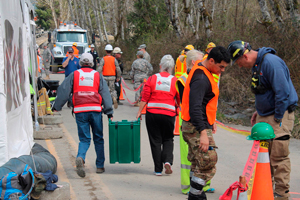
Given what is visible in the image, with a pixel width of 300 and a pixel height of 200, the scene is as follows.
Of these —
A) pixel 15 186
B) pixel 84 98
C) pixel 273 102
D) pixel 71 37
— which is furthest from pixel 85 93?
pixel 71 37

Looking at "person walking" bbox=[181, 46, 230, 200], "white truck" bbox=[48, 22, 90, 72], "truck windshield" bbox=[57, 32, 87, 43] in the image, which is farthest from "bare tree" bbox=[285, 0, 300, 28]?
"truck windshield" bbox=[57, 32, 87, 43]

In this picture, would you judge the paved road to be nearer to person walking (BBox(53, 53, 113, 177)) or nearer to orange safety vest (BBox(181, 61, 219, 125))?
person walking (BBox(53, 53, 113, 177))

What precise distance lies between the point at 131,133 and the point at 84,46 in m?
23.9

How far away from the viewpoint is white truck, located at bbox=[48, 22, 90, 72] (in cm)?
2833

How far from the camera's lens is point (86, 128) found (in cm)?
599

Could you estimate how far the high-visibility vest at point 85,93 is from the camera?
5.87m

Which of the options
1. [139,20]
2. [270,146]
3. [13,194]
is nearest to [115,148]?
[13,194]

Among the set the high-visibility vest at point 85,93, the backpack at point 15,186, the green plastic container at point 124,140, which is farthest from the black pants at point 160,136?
the backpack at point 15,186

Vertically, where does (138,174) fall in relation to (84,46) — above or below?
below

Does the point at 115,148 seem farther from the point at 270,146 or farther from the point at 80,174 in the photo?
the point at 270,146

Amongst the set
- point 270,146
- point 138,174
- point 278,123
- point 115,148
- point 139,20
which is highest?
point 139,20

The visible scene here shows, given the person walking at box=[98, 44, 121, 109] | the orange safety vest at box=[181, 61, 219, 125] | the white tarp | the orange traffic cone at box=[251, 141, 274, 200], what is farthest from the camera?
the person walking at box=[98, 44, 121, 109]

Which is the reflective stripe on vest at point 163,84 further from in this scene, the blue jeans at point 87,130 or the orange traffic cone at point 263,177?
the orange traffic cone at point 263,177

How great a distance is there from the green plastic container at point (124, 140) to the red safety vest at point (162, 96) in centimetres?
41
